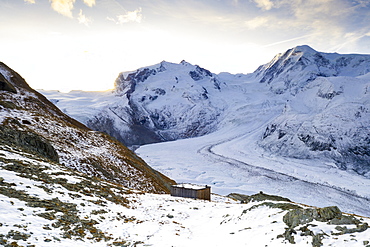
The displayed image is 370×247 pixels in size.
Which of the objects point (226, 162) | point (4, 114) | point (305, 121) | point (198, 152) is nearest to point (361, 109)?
point (305, 121)

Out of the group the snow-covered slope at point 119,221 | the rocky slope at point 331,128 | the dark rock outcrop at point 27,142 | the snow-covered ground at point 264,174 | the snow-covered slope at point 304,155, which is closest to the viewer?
the snow-covered slope at point 119,221

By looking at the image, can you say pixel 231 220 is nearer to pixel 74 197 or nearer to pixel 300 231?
pixel 300 231

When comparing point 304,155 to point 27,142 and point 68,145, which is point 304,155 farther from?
point 27,142

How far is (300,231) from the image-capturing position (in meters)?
11.5

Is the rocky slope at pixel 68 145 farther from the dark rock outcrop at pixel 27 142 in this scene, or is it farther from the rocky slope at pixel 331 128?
the rocky slope at pixel 331 128

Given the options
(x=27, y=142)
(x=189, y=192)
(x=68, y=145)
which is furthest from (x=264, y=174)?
(x=27, y=142)

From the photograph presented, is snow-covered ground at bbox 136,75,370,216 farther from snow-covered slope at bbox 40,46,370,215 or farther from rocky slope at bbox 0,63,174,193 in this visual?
rocky slope at bbox 0,63,174,193

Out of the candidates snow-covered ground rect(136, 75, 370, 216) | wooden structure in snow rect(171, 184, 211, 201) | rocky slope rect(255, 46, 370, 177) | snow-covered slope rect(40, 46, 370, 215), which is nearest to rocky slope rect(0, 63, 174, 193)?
wooden structure in snow rect(171, 184, 211, 201)

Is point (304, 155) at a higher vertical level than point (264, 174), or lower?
higher

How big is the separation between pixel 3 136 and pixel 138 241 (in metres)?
18.2

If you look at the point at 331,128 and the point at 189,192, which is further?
the point at 331,128

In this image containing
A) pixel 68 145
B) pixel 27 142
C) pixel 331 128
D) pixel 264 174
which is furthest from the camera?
pixel 331 128

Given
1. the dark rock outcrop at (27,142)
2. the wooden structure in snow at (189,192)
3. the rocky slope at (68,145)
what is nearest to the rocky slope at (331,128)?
the wooden structure in snow at (189,192)

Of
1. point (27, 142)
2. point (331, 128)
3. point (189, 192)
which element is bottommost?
point (189, 192)
